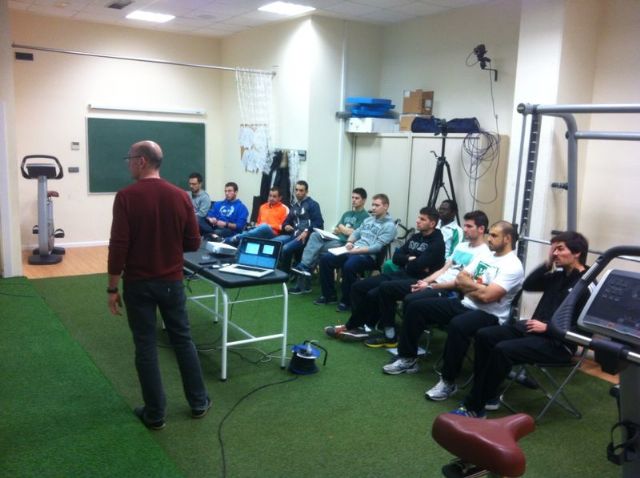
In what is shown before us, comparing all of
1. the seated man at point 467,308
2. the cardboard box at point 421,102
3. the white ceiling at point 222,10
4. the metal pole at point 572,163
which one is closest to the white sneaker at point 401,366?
the seated man at point 467,308

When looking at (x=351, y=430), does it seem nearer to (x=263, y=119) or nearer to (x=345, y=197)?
(x=345, y=197)

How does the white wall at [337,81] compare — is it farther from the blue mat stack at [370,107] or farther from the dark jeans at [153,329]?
the dark jeans at [153,329]

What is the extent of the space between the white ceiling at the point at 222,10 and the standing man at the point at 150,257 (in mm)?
3562

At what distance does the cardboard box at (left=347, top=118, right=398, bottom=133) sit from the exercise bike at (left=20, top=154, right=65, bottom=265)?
11.4ft

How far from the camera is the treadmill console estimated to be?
5.00 feet

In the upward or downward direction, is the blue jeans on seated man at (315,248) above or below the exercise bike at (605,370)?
below

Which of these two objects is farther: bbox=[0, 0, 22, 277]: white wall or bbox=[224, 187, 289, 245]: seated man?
bbox=[224, 187, 289, 245]: seated man

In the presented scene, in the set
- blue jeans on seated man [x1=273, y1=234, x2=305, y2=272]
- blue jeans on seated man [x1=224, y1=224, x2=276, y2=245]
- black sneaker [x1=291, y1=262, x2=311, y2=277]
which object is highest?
blue jeans on seated man [x1=224, y1=224, x2=276, y2=245]

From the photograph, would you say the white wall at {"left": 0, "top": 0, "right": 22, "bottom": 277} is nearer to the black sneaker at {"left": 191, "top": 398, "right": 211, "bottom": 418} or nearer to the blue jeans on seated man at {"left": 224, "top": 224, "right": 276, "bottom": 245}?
the blue jeans on seated man at {"left": 224, "top": 224, "right": 276, "bottom": 245}

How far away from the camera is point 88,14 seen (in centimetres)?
675

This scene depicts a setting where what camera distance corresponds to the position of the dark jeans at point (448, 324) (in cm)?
341

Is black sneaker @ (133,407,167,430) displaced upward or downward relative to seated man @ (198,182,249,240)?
downward

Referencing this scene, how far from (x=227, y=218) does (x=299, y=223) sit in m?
0.98

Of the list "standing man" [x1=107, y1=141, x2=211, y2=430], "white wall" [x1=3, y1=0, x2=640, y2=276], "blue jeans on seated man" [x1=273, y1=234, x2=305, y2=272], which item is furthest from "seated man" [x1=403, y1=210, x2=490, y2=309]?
"blue jeans on seated man" [x1=273, y1=234, x2=305, y2=272]
